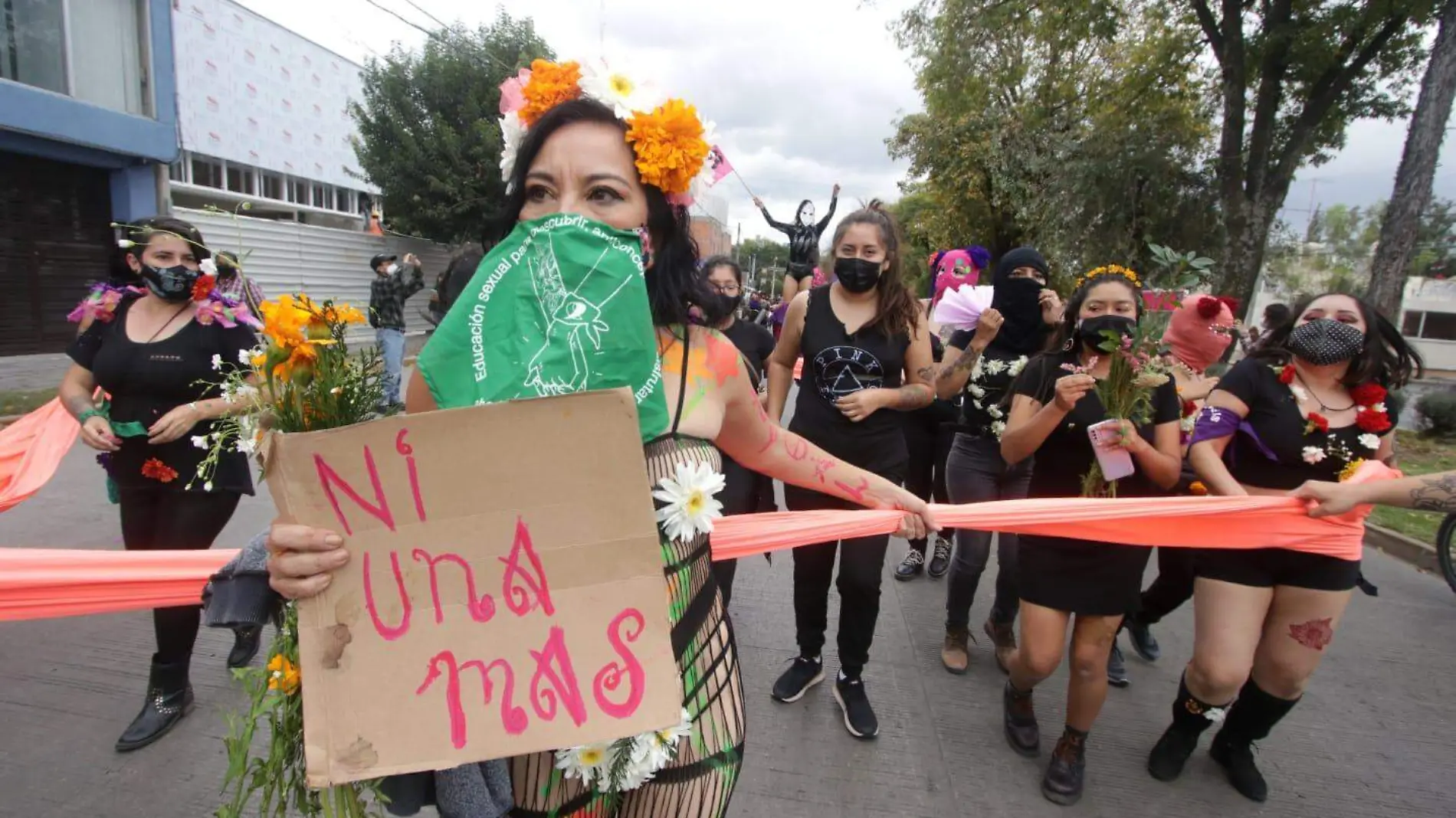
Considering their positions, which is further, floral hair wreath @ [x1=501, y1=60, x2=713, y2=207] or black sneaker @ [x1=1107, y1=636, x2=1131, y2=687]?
black sneaker @ [x1=1107, y1=636, x2=1131, y2=687]

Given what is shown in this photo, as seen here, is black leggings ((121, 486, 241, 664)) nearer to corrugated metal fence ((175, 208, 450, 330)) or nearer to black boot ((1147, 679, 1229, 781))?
black boot ((1147, 679, 1229, 781))

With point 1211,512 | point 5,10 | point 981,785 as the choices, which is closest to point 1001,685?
point 981,785

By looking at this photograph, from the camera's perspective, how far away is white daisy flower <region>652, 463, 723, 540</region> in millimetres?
1367

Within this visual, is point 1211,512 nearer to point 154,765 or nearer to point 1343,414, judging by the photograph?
point 1343,414

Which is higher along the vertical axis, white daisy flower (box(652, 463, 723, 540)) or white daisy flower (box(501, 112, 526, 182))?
white daisy flower (box(501, 112, 526, 182))

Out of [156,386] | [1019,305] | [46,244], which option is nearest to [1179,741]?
[1019,305]

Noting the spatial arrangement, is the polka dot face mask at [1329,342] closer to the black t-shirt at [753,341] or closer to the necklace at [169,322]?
the black t-shirt at [753,341]

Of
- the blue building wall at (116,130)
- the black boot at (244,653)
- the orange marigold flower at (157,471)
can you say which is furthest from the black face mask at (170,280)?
the blue building wall at (116,130)

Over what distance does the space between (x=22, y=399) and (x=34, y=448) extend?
6733 mm

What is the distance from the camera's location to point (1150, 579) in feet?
16.8

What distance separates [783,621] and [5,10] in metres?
13.0

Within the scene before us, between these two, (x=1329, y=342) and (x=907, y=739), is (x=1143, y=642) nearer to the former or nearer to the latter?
(x=907, y=739)

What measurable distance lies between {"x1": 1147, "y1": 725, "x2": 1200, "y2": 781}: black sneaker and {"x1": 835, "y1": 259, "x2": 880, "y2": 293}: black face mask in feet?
7.18

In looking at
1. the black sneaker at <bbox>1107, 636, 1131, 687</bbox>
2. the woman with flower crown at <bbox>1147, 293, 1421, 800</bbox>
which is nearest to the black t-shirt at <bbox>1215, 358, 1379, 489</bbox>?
the woman with flower crown at <bbox>1147, 293, 1421, 800</bbox>
